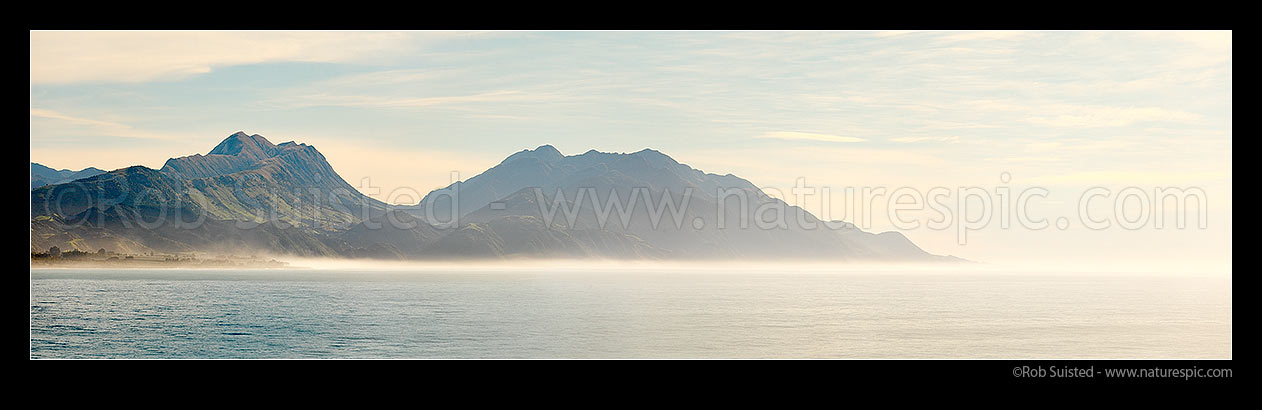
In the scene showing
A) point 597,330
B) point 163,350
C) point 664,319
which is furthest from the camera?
point 664,319

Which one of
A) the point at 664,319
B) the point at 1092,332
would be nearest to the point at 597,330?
the point at 664,319

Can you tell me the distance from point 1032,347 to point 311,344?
45.1 metres

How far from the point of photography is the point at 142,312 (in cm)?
8956

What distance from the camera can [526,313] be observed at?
90.6 metres

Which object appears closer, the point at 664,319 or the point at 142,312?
the point at 664,319
